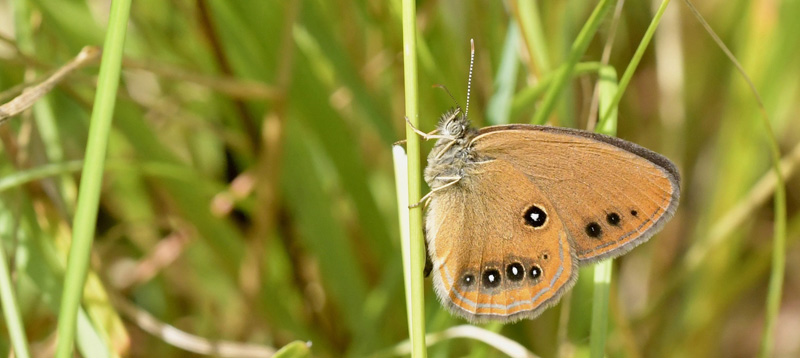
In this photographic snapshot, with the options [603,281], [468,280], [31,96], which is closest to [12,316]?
[31,96]

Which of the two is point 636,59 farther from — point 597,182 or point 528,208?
point 528,208

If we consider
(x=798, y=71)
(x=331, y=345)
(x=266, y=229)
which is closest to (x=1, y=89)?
(x=266, y=229)

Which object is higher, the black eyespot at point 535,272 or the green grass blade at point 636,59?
the green grass blade at point 636,59

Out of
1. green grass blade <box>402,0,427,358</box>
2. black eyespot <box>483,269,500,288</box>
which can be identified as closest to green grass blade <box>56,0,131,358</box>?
green grass blade <box>402,0,427,358</box>

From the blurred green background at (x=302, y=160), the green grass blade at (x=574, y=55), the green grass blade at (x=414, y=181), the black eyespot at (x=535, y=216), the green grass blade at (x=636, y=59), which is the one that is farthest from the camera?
the blurred green background at (x=302, y=160)

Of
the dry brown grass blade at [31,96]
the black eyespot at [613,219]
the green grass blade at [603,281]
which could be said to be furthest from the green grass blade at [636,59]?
the dry brown grass blade at [31,96]

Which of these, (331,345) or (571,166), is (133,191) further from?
(571,166)

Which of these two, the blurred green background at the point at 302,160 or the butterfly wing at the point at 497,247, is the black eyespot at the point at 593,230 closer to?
the butterfly wing at the point at 497,247
